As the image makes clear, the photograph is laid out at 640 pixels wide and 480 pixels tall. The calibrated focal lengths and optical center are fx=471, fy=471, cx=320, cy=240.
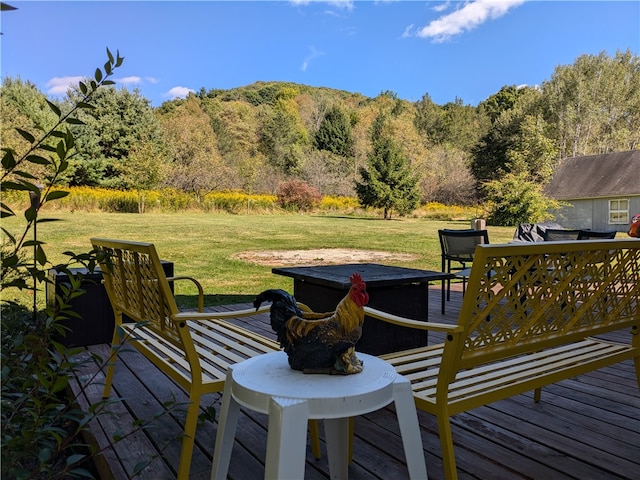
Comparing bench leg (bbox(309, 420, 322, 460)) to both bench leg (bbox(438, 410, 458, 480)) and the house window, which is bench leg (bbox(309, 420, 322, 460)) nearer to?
bench leg (bbox(438, 410, 458, 480))

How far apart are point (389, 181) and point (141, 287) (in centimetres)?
2119

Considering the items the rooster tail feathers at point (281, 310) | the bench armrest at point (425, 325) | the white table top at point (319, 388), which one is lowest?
the white table top at point (319, 388)

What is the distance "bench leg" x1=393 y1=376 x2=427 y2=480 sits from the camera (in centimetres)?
125

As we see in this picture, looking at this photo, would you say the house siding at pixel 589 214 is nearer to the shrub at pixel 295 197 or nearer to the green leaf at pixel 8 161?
the shrub at pixel 295 197

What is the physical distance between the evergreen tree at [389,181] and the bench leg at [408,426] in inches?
840

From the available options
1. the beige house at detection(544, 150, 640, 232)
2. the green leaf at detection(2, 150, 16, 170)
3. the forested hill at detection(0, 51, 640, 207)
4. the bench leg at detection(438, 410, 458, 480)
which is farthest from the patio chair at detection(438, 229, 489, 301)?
the beige house at detection(544, 150, 640, 232)

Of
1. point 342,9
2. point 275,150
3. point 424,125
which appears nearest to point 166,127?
point 275,150

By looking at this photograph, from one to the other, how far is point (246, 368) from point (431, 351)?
99 cm

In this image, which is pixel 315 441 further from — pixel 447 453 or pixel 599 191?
pixel 599 191

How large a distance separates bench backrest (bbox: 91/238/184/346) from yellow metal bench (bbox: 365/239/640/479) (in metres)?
0.76

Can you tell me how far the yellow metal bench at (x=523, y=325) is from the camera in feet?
4.76

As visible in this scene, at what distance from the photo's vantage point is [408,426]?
49.8 inches

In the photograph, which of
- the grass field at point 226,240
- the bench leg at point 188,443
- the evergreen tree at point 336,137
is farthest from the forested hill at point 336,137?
the bench leg at point 188,443

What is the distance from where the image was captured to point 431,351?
2029 mm
